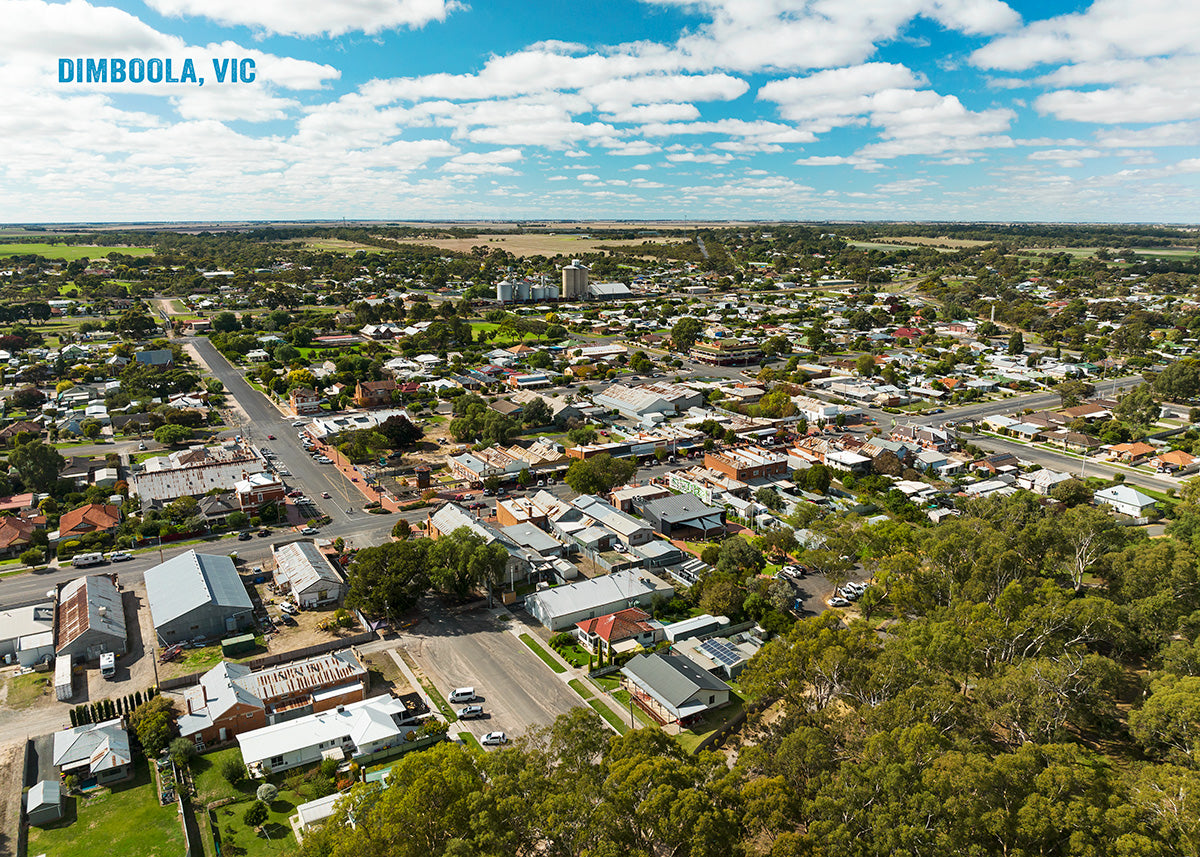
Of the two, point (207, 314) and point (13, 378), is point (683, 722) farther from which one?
point (207, 314)

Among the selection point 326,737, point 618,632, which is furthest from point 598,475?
point 326,737

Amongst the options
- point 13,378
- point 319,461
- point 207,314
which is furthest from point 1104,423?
point 207,314

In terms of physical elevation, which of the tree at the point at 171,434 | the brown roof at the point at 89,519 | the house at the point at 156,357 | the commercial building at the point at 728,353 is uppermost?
the commercial building at the point at 728,353

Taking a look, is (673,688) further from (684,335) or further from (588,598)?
(684,335)

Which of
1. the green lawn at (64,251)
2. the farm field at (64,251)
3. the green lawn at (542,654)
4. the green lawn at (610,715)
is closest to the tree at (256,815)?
the green lawn at (610,715)

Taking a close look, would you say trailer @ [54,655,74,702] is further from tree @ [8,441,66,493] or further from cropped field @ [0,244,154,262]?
cropped field @ [0,244,154,262]

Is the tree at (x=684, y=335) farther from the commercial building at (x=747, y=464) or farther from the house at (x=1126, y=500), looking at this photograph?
the house at (x=1126, y=500)

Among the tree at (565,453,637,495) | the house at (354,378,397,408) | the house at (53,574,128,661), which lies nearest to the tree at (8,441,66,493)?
the house at (53,574,128,661)
